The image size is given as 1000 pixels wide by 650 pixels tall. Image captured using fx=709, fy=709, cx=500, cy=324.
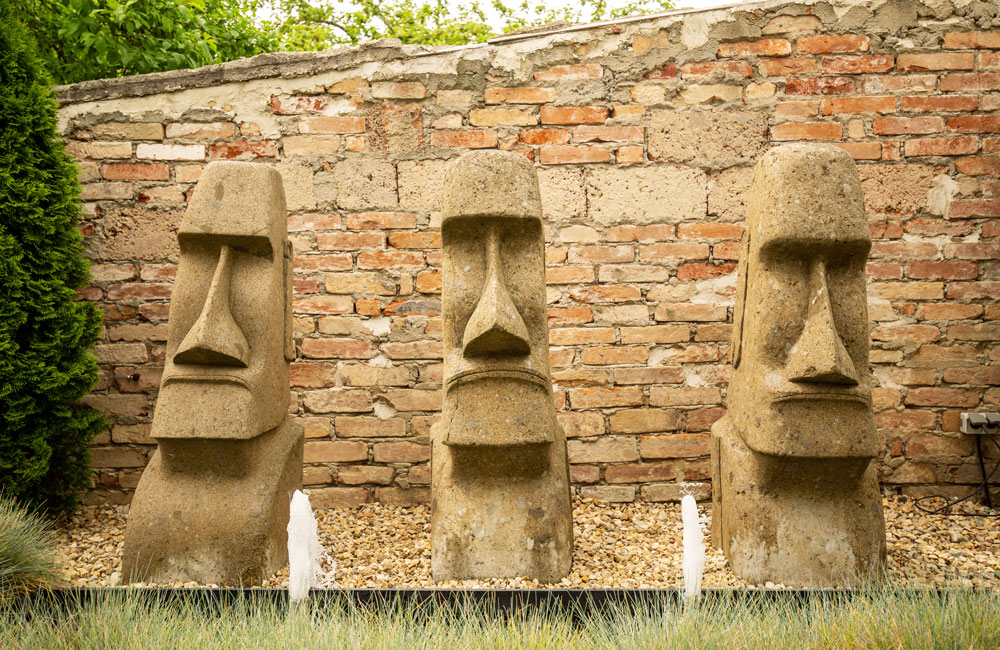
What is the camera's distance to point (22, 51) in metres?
3.43

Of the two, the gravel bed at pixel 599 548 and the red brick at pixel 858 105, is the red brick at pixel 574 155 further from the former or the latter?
the gravel bed at pixel 599 548

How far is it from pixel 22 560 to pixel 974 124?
15.9ft

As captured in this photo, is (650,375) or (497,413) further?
(650,375)

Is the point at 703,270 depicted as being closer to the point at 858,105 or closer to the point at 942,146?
the point at 858,105

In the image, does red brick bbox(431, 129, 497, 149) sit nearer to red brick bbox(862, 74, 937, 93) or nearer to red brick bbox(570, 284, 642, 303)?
red brick bbox(570, 284, 642, 303)

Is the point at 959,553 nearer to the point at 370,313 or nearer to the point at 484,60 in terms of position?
the point at 370,313

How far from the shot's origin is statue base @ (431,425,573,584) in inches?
106

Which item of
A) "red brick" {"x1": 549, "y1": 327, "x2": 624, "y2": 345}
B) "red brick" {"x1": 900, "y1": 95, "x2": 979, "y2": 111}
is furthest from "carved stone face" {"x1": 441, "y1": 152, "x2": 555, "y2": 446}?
"red brick" {"x1": 900, "y1": 95, "x2": 979, "y2": 111}

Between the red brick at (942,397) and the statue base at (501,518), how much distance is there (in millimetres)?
2292

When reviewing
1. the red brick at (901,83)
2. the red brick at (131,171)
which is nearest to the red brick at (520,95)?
the red brick at (901,83)

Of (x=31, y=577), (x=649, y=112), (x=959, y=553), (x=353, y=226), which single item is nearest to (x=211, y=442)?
(x=31, y=577)

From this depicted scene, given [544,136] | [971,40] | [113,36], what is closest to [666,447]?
[544,136]

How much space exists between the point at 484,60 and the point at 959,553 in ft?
10.8

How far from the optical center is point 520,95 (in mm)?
3863
